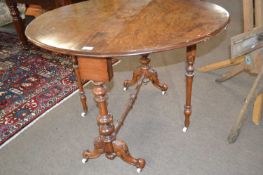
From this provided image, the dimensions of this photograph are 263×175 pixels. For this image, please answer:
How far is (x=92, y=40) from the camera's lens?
1229 mm

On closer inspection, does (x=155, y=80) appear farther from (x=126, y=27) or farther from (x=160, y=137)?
(x=126, y=27)

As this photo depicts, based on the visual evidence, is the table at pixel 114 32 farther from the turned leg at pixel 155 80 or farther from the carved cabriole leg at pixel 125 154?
the turned leg at pixel 155 80

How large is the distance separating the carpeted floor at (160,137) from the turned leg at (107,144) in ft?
0.21

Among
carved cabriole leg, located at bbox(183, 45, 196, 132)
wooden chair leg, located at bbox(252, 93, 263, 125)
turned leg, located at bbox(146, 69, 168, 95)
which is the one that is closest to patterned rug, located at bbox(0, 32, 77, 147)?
turned leg, located at bbox(146, 69, 168, 95)

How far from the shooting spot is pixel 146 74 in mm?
2311

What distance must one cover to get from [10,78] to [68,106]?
0.91 metres

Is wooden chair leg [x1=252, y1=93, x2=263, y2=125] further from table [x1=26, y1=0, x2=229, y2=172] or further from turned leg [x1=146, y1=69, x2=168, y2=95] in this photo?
turned leg [x1=146, y1=69, x2=168, y2=95]

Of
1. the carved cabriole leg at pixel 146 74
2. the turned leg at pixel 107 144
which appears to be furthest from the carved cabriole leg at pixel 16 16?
the turned leg at pixel 107 144

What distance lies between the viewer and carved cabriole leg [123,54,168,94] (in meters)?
2.26

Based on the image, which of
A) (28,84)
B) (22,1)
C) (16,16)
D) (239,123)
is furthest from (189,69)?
(16,16)

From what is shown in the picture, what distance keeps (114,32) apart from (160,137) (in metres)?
0.88

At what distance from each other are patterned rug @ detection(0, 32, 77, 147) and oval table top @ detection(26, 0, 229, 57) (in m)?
0.94

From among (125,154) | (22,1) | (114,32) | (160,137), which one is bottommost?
(160,137)

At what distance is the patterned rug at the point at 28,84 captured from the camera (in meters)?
2.22
